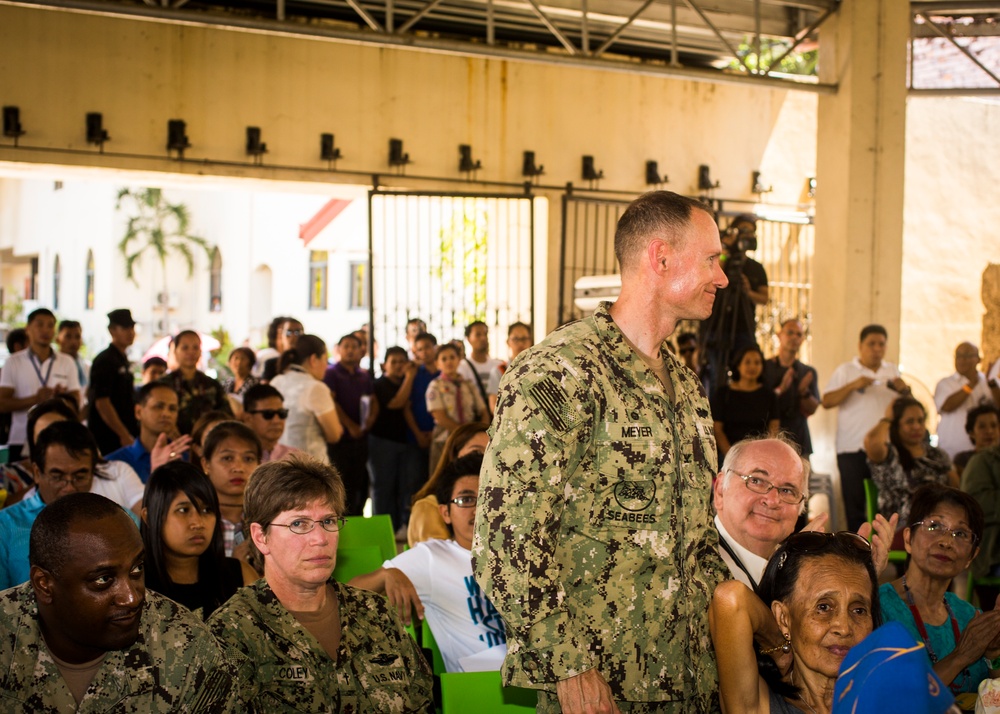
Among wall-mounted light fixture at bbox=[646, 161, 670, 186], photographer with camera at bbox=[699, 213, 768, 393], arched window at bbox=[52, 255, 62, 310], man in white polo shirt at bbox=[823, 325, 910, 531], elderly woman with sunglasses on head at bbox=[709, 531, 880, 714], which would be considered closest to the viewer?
elderly woman with sunglasses on head at bbox=[709, 531, 880, 714]

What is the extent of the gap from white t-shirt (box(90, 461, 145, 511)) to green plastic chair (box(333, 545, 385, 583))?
882 mm

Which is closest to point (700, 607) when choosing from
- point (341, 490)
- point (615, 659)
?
point (615, 659)

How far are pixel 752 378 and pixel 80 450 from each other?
4.20 metres

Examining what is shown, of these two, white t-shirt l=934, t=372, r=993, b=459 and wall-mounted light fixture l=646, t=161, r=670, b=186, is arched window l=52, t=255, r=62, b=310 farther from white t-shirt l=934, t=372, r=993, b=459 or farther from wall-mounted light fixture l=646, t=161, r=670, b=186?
white t-shirt l=934, t=372, r=993, b=459

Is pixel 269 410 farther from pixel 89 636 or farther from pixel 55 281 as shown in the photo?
pixel 55 281

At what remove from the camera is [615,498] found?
6.72 ft

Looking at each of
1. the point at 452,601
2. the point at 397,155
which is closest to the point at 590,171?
the point at 397,155

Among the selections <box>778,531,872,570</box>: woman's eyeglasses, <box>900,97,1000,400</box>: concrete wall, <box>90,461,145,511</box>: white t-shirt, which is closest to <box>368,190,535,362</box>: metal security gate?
<box>900,97,1000,400</box>: concrete wall

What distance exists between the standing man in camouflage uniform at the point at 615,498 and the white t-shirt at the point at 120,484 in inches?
101

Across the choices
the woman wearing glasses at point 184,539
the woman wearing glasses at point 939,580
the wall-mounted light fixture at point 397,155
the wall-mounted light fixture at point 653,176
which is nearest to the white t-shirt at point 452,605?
the woman wearing glasses at point 184,539

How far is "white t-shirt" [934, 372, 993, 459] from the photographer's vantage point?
751cm

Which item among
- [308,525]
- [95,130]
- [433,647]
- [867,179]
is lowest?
[433,647]

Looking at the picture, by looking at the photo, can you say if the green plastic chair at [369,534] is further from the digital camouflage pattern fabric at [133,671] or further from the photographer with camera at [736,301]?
the photographer with camera at [736,301]

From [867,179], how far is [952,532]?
17.7ft
